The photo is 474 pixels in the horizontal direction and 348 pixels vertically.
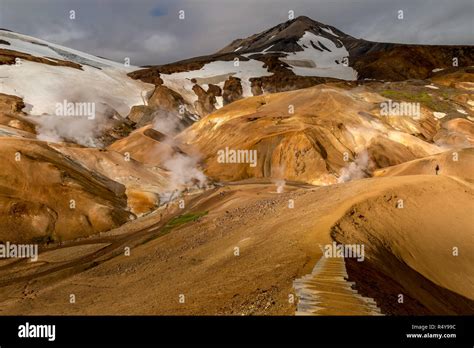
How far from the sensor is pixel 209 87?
343ft

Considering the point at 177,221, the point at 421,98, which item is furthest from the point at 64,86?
the point at 177,221

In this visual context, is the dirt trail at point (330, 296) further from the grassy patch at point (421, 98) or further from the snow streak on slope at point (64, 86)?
the snow streak on slope at point (64, 86)

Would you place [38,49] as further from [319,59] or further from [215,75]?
[319,59]

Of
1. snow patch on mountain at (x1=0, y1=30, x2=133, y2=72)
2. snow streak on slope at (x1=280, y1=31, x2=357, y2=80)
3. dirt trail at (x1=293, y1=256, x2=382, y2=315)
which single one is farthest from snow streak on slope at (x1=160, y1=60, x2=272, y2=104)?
dirt trail at (x1=293, y1=256, x2=382, y2=315)

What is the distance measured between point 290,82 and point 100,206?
83401mm

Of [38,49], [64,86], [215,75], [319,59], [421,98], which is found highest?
[319,59]

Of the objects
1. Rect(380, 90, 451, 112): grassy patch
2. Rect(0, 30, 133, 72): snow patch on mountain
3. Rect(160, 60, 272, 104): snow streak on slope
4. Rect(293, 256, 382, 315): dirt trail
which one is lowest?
Rect(293, 256, 382, 315): dirt trail

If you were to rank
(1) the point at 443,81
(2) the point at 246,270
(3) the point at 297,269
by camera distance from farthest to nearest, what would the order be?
(1) the point at 443,81 < (2) the point at 246,270 < (3) the point at 297,269

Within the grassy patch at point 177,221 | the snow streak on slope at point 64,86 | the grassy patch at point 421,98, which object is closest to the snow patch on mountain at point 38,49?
the snow streak on slope at point 64,86

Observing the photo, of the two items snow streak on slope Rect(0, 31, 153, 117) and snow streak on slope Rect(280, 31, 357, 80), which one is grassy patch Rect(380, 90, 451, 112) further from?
snow streak on slope Rect(280, 31, 357, 80)

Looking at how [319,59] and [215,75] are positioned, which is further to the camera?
[319,59]
